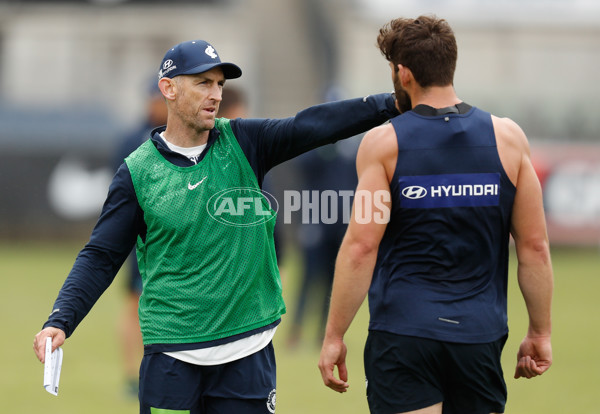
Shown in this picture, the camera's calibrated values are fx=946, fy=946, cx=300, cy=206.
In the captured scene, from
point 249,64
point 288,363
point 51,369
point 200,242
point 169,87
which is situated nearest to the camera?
point 51,369

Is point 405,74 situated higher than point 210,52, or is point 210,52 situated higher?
point 210,52

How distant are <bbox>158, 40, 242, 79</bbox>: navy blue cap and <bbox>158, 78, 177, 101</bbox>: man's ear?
0.08ft

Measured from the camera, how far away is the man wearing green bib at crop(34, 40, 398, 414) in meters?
4.20

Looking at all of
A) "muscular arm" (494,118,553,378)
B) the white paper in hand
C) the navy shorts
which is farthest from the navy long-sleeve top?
"muscular arm" (494,118,553,378)

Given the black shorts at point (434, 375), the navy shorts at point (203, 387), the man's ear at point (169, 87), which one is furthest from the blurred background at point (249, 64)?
the black shorts at point (434, 375)

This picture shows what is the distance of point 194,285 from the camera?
422 centimetres

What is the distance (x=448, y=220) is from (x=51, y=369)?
178 centimetres

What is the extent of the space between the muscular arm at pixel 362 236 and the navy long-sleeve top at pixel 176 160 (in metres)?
0.28

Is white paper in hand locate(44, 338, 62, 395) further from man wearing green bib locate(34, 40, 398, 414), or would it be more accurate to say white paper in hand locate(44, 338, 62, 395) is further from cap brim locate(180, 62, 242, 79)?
cap brim locate(180, 62, 242, 79)

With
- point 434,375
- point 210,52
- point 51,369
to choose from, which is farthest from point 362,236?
point 51,369

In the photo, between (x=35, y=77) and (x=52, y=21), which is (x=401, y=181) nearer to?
(x=35, y=77)

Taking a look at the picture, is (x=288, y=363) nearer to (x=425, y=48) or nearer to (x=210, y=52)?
(x=210, y=52)

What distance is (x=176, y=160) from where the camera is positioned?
4301 mm

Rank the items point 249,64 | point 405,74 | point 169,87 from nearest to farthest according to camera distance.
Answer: point 405,74 < point 169,87 < point 249,64
